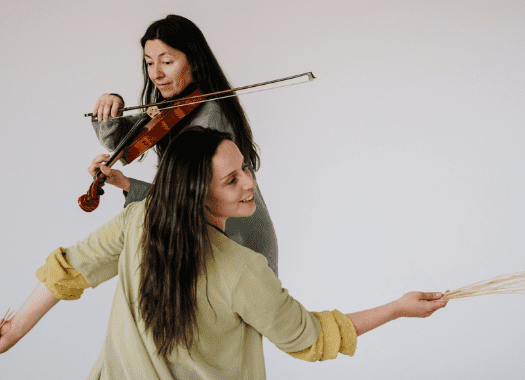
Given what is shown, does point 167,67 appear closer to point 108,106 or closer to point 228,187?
point 108,106

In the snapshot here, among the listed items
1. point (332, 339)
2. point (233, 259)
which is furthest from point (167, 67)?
point (332, 339)

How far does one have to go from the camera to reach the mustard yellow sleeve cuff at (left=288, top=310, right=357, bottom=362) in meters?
1.29

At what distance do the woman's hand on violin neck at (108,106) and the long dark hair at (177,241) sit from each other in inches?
20.1

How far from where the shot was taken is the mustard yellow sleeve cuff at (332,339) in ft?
4.22

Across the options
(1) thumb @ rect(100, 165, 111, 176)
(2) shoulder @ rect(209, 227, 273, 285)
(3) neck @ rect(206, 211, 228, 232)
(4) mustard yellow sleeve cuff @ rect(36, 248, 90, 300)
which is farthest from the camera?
(1) thumb @ rect(100, 165, 111, 176)

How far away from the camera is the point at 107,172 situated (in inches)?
63.8

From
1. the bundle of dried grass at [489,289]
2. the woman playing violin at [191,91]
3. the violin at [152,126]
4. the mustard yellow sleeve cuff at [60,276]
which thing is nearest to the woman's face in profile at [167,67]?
the woman playing violin at [191,91]

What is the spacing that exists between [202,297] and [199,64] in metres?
0.80

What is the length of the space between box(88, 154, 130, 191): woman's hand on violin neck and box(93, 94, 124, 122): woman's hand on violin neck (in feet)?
0.47

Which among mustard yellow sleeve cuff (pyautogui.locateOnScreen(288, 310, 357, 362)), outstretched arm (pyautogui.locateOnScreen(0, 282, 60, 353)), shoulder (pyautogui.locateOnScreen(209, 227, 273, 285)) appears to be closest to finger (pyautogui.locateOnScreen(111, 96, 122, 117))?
outstretched arm (pyautogui.locateOnScreen(0, 282, 60, 353))

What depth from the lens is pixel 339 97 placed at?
121 inches

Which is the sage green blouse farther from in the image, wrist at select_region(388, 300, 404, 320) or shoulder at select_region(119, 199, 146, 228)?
wrist at select_region(388, 300, 404, 320)

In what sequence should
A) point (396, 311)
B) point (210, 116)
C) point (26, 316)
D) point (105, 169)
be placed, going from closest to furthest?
point (396, 311) < point (26, 316) < point (105, 169) < point (210, 116)

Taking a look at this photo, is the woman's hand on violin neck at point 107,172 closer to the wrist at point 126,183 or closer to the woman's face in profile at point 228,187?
the wrist at point 126,183
